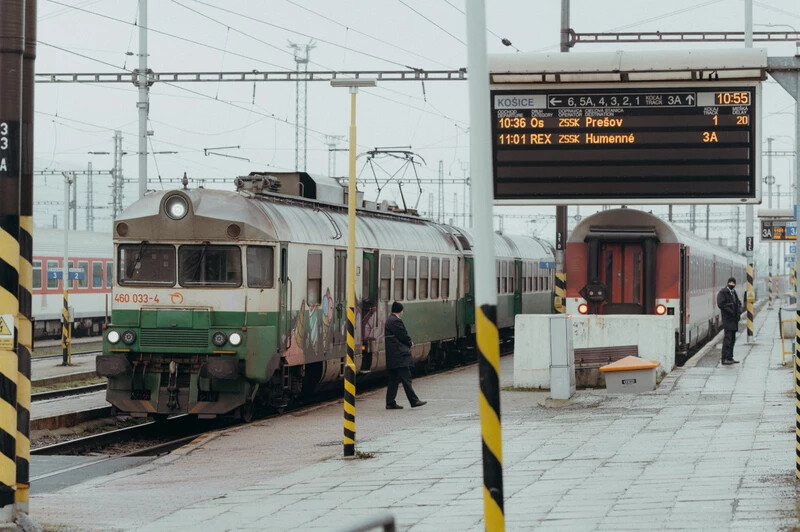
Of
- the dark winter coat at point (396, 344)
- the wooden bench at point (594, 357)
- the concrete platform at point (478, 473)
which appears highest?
the dark winter coat at point (396, 344)

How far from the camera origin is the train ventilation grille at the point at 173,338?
1888cm

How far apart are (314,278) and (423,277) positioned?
7090 millimetres

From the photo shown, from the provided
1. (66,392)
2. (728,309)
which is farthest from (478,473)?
(728,309)

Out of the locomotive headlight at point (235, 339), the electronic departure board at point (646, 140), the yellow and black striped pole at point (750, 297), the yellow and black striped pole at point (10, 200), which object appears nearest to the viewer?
the yellow and black striped pole at point (10, 200)

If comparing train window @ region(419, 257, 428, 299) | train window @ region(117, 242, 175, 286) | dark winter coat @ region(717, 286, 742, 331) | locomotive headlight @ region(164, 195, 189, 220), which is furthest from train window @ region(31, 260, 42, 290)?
locomotive headlight @ region(164, 195, 189, 220)

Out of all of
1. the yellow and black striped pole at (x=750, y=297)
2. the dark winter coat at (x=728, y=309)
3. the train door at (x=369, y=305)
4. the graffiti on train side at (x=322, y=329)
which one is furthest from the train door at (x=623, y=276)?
the yellow and black striped pole at (x=750, y=297)

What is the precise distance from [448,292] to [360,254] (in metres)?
7.13

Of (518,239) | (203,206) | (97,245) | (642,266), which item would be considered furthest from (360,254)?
(97,245)

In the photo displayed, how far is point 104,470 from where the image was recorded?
52.6 feet

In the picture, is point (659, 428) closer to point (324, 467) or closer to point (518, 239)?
point (324, 467)

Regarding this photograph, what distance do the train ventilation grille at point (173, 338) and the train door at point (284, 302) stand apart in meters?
1.29

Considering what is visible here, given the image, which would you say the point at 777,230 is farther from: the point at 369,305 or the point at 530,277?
the point at 369,305

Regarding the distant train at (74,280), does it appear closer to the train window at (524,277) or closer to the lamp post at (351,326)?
the train window at (524,277)

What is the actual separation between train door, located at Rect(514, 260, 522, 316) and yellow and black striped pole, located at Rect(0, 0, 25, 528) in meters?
29.3
